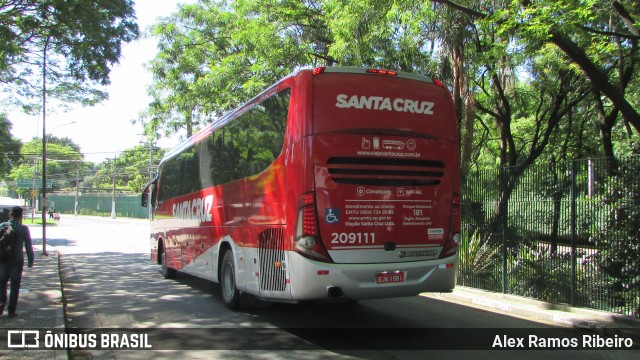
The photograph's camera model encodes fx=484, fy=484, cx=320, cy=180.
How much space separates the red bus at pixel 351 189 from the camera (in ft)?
20.2

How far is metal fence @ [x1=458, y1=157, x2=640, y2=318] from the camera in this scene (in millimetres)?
7938

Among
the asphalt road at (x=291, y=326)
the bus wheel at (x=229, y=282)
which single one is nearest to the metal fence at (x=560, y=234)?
the asphalt road at (x=291, y=326)

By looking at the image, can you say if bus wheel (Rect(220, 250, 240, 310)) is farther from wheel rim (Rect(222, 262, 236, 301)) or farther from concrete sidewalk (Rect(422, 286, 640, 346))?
concrete sidewalk (Rect(422, 286, 640, 346))

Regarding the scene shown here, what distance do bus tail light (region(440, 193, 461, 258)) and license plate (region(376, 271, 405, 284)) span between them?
33.5 inches

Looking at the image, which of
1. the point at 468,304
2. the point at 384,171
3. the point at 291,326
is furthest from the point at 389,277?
the point at 468,304

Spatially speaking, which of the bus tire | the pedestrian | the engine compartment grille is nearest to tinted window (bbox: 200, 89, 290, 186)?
the engine compartment grille

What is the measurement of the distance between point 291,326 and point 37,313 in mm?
4253

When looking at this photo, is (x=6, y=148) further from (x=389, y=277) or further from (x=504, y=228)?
(x=389, y=277)

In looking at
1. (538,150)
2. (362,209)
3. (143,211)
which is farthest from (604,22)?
(143,211)

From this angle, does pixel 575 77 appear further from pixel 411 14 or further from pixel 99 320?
pixel 99 320

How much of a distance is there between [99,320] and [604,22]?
48.6 feet

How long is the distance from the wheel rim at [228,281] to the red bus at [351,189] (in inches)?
32.3

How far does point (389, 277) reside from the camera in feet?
20.9

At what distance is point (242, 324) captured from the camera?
25.1ft
